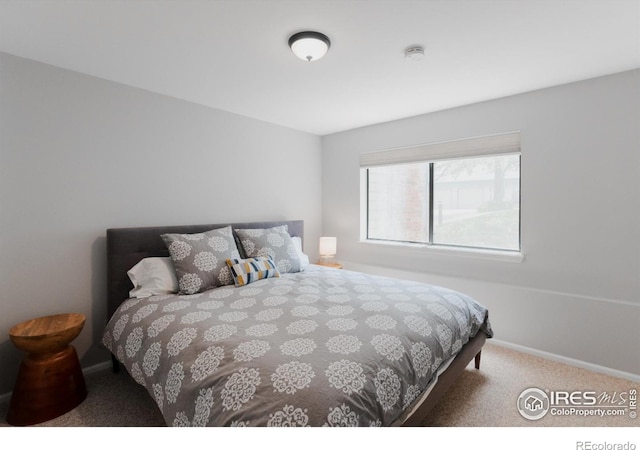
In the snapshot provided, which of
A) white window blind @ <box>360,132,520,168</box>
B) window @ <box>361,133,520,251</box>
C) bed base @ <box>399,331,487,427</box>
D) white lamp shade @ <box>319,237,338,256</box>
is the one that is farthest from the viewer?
white lamp shade @ <box>319,237,338,256</box>

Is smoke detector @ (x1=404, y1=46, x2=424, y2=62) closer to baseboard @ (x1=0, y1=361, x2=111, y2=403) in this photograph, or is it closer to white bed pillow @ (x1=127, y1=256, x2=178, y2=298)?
white bed pillow @ (x1=127, y1=256, x2=178, y2=298)

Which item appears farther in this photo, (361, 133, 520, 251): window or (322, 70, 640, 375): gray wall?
(361, 133, 520, 251): window

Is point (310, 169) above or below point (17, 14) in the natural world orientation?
below

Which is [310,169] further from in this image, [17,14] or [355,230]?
[17,14]

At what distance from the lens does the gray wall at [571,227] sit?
229cm

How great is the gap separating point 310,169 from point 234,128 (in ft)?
4.04

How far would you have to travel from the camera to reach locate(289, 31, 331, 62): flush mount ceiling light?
1.78m

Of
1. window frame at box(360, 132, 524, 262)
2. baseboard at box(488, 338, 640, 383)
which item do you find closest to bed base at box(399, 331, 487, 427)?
baseboard at box(488, 338, 640, 383)

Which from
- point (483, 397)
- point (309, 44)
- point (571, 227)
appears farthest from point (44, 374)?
point (571, 227)

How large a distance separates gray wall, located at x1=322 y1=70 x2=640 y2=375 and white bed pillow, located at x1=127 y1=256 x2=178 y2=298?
263 centimetres

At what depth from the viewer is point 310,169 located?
4172 mm
